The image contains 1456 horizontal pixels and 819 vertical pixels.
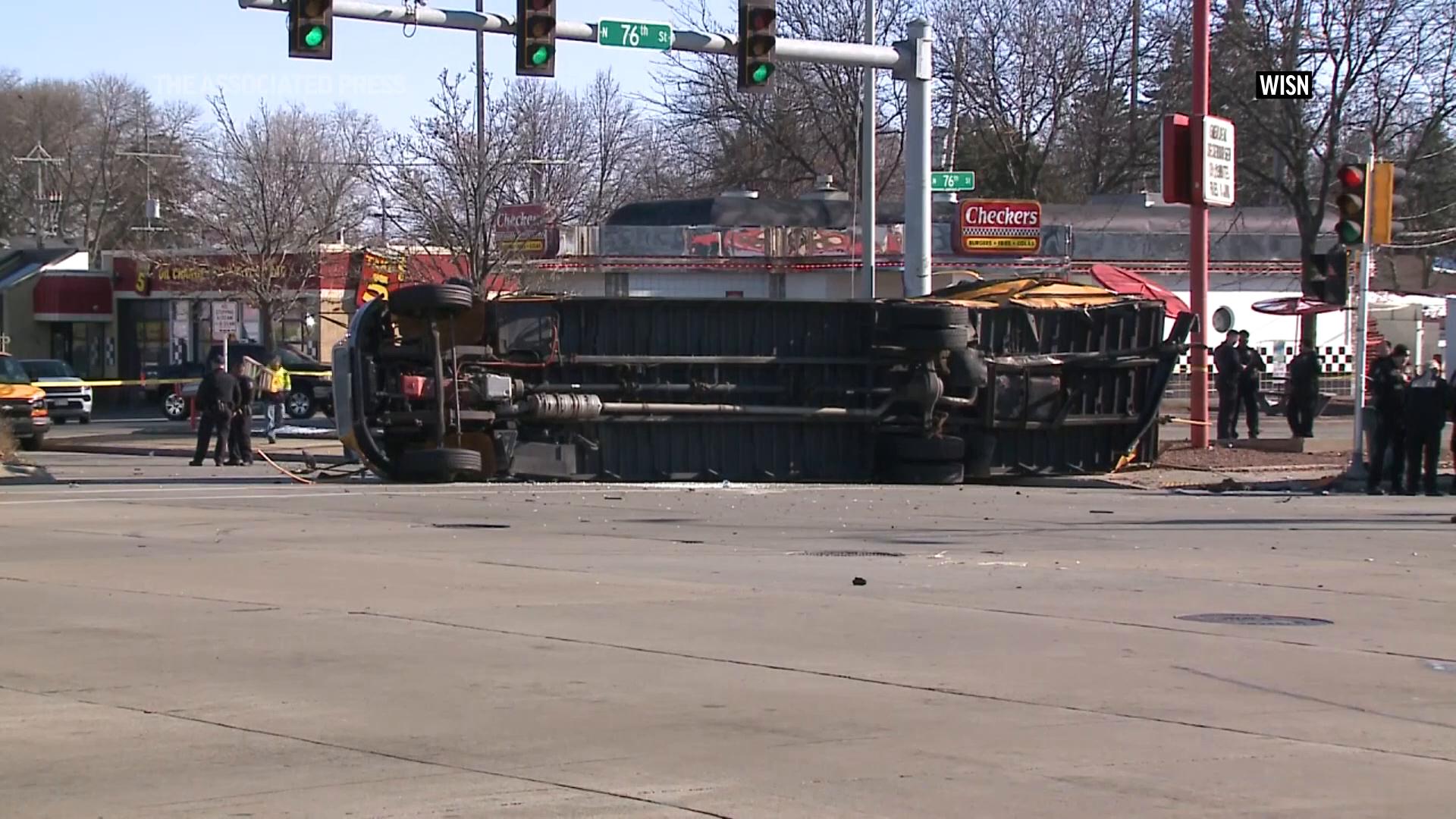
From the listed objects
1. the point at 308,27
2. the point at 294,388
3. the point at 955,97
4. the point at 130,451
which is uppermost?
the point at 955,97

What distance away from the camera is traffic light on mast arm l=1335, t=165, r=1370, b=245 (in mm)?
21469

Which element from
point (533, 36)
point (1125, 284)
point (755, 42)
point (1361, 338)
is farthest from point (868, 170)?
point (1361, 338)

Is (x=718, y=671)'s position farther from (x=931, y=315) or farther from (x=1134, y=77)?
(x=1134, y=77)

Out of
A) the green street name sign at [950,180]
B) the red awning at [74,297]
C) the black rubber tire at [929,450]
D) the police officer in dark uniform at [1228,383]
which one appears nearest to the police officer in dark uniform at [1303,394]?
the police officer in dark uniform at [1228,383]

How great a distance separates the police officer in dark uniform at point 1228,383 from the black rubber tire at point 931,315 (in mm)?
9576

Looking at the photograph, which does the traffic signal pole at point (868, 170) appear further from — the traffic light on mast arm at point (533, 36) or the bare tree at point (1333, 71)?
the bare tree at point (1333, 71)

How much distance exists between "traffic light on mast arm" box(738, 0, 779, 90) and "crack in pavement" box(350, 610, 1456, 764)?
43.7 ft

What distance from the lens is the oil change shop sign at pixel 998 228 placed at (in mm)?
44812

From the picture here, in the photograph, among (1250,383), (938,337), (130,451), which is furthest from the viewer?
(130,451)

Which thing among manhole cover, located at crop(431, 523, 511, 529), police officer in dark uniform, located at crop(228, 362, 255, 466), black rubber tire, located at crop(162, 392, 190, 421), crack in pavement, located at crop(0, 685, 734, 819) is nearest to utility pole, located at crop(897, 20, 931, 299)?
manhole cover, located at crop(431, 523, 511, 529)

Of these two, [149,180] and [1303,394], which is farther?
[149,180]

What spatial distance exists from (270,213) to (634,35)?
25.6 metres

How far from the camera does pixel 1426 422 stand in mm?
20875

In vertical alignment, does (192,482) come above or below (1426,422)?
below
